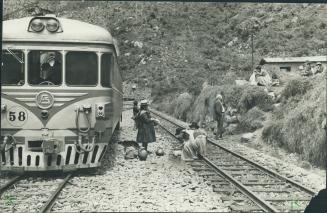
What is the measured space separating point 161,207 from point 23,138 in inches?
125

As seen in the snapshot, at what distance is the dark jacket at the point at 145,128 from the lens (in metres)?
10.8

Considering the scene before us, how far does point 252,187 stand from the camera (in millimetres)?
8016

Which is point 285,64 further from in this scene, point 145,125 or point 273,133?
point 145,125

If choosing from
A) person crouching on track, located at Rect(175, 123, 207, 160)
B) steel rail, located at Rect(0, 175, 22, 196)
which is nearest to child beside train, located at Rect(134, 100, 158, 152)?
person crouching on track, located at Rect(175, 123, 207, 160)

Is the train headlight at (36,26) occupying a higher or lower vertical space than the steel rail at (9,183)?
higher

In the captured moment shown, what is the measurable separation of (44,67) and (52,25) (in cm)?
80

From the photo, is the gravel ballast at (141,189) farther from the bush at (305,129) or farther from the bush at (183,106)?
the bush at (183,106)

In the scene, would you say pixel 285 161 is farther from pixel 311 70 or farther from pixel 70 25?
pixel 311 70

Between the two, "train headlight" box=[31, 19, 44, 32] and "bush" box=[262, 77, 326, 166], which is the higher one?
"train headlight" box=[31, 19, 44, 32]

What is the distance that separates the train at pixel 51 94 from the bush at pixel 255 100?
924 cm

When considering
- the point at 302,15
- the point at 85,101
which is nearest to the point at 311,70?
the point at 302,15

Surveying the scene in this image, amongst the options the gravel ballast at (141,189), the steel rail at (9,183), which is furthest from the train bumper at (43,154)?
the gravel ballast at (141,189)

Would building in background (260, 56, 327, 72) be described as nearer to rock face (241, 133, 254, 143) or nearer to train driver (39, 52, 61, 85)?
rock face (241, 133, 254, 143)

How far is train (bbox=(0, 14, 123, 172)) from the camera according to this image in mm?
8391
